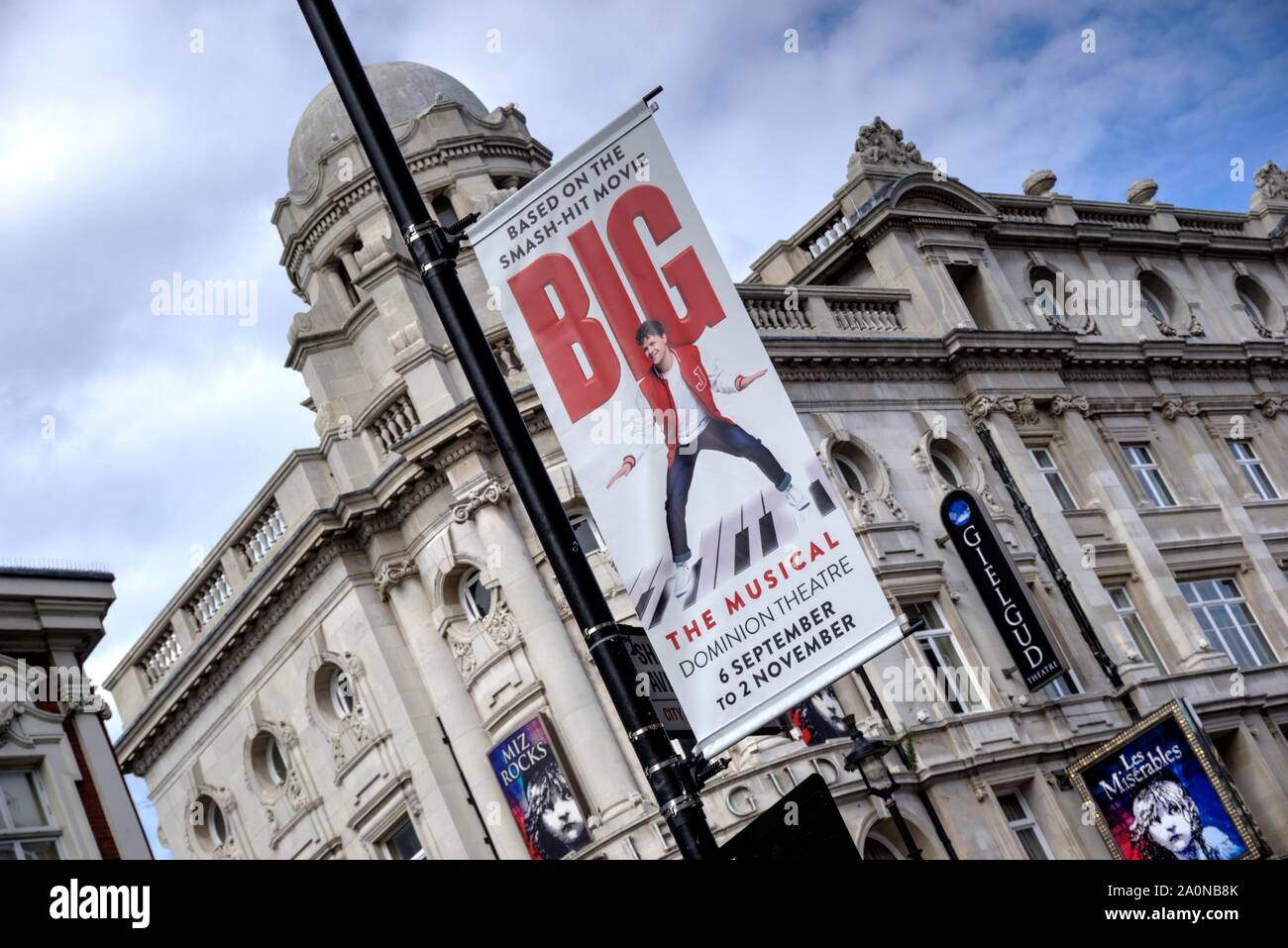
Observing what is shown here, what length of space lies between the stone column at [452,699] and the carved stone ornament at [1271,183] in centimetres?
3169

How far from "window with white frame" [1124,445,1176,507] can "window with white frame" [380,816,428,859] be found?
19372 millimetres

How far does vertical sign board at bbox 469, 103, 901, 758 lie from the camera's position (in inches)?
365

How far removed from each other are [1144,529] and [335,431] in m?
18.3

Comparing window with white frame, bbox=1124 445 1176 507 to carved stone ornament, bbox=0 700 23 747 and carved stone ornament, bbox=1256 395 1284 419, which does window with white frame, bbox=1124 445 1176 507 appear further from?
carved stone ornament, bbox=0 700 23 747

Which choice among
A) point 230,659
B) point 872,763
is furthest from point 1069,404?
point 230,659

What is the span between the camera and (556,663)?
2844cm

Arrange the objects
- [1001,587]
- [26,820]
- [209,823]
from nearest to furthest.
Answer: [26,820] → [1001,587] → [209,823]

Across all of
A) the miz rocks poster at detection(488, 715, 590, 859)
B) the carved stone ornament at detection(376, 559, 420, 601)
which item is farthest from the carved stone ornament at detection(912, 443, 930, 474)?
the carved stone ornament at detection(376, 559, 420, 601)

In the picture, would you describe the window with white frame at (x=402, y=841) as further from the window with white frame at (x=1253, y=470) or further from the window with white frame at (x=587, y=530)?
the window with white frame at (x=1253, y=470)

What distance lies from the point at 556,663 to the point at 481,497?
11.7ft

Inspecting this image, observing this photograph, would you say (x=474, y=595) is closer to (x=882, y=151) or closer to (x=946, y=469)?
→ (x=946, y=469)

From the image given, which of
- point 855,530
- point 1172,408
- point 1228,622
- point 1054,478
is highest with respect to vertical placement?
point 1172,408

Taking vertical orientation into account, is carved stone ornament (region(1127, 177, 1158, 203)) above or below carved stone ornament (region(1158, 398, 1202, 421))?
above
